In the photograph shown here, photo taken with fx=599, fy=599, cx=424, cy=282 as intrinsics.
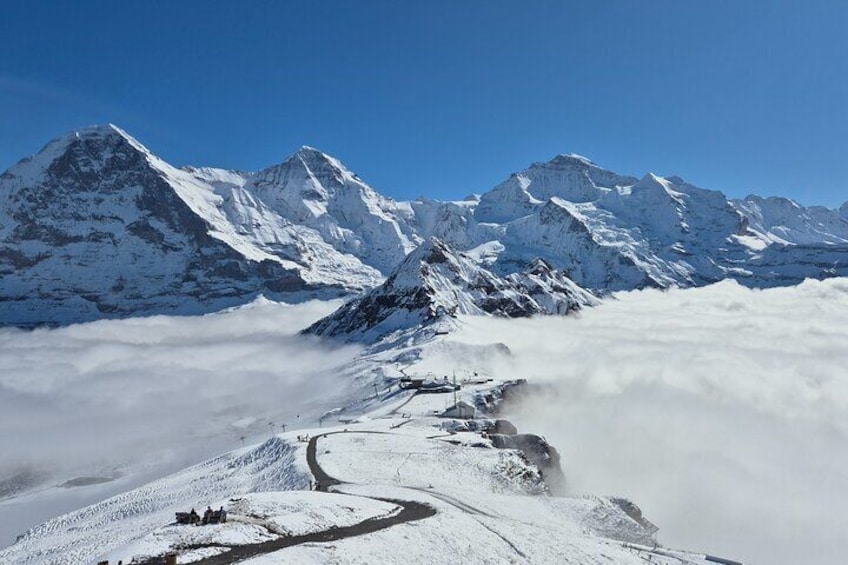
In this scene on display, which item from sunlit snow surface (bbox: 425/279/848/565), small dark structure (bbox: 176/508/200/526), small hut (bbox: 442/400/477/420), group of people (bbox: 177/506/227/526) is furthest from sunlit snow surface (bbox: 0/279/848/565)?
small hut (bbox: 442/400/477/420)

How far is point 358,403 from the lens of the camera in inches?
6014

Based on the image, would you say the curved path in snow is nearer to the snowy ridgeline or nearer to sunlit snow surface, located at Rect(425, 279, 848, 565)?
the snowy ridgeline

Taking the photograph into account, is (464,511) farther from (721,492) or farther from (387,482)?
(721,492)

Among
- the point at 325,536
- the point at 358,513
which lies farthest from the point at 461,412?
the point at 325,536

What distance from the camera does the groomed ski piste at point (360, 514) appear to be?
31906 millimetres

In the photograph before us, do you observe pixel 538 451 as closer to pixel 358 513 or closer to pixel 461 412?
pixel 461 412

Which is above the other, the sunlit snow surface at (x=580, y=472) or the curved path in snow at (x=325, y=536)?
the curved path in snow at (x=325, y=536)

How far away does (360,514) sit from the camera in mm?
39531

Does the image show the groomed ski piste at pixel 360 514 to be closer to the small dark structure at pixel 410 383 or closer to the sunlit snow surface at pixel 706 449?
the sunlit snow surface at pixel 706 449

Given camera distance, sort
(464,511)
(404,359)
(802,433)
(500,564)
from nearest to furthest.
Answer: (500,564) < (464,511) < (802,433) < (404,359)

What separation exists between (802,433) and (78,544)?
162 metres

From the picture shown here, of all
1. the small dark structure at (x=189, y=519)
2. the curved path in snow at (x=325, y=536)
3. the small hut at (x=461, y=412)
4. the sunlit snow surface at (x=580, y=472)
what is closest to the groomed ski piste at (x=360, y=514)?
the curved path in snow at (x=325, y=536)

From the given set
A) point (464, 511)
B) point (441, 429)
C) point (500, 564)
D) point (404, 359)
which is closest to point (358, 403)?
point (404, 359)

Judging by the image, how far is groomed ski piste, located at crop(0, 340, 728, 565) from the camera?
31.9 m
